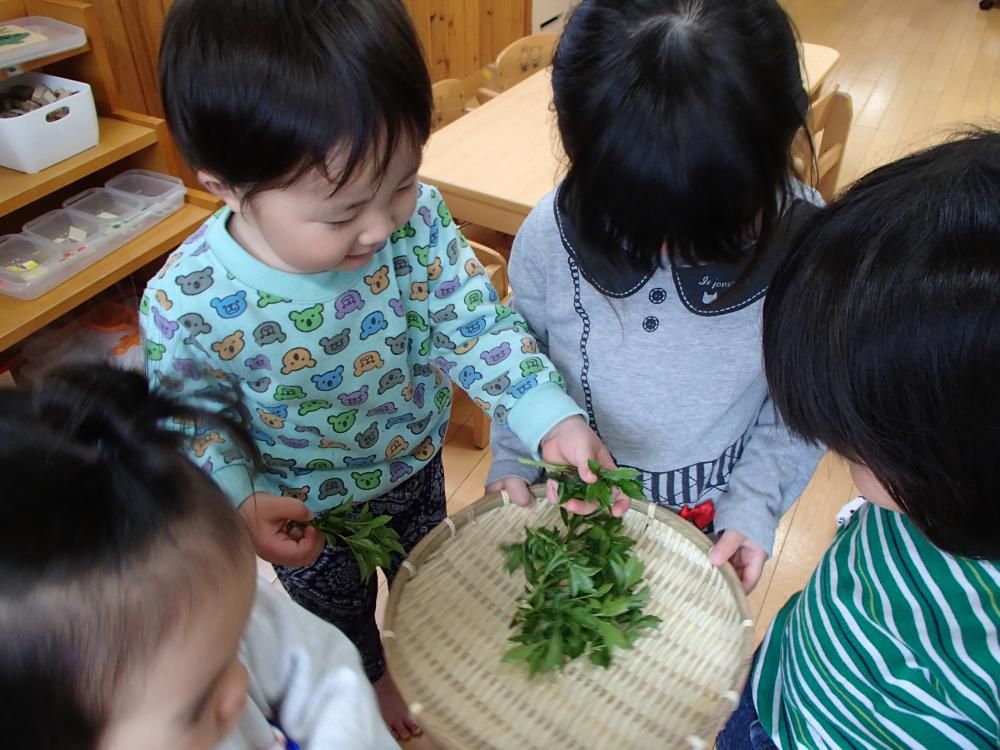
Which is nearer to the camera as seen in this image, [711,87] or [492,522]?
[711,87]

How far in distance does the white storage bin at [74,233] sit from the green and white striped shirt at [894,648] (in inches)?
53.9

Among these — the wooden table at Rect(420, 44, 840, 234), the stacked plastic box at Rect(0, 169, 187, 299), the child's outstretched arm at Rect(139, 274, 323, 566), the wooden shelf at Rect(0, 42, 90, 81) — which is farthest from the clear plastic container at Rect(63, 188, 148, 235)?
the child's outstretched arm at Rect(139, 274, 323, 566)

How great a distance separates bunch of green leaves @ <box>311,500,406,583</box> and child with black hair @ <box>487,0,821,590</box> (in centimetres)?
15

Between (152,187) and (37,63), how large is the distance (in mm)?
304

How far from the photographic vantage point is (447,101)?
2.10m

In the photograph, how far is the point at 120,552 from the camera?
0.39 metres

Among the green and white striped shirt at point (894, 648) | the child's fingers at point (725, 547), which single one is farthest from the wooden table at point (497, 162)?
the green and white striped shirt at point (894, 648)

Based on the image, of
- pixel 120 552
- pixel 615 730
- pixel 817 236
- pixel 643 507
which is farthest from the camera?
pixel 643 507

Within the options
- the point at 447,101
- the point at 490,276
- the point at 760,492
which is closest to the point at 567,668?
the point at 760,492

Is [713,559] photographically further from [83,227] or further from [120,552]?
[83,227]

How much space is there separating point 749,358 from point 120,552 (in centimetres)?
63

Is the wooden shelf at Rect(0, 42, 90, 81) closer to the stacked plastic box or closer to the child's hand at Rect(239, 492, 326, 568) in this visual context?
the stacked plastic box

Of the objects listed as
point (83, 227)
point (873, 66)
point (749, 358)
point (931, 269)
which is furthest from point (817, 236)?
point (873, 66)

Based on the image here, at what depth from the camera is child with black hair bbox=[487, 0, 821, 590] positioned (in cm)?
60
